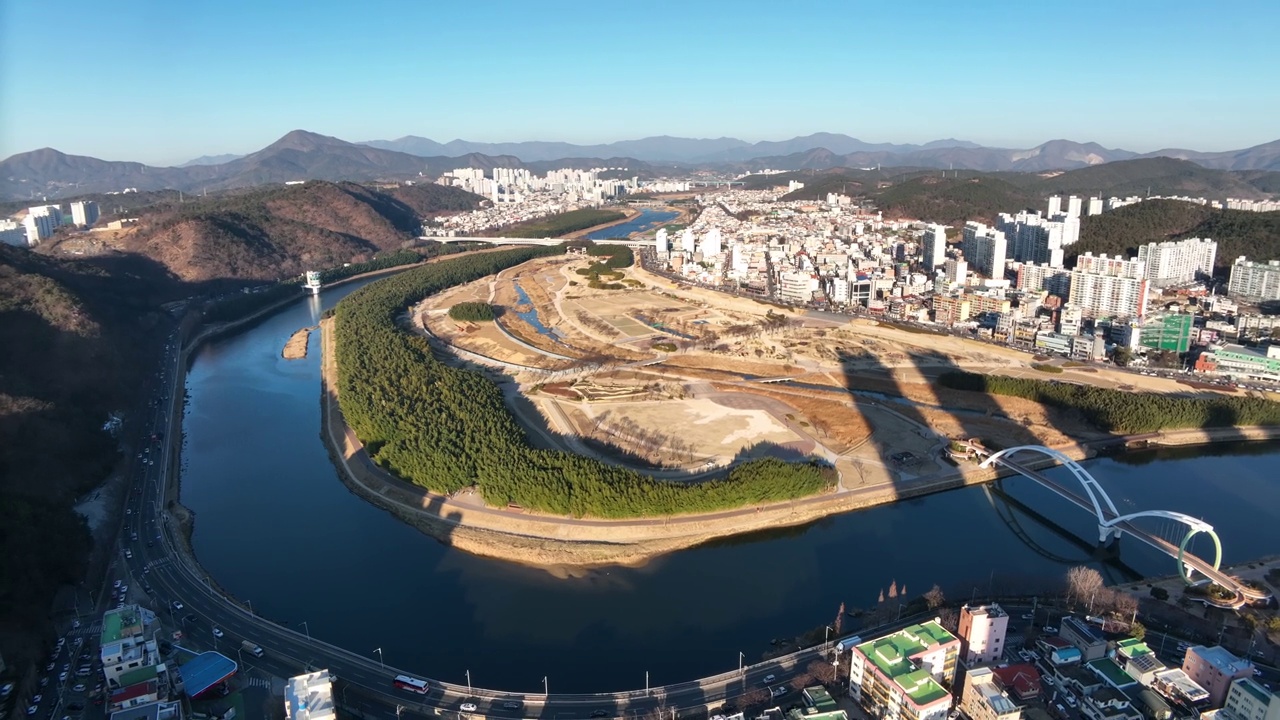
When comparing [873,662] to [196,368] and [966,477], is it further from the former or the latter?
[196,368]

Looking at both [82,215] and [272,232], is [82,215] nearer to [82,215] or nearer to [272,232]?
[82,215]

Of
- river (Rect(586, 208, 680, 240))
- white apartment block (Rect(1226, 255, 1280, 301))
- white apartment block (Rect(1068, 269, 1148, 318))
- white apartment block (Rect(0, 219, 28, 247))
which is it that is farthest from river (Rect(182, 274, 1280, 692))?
river (Rect(586, 208, 680, 240))

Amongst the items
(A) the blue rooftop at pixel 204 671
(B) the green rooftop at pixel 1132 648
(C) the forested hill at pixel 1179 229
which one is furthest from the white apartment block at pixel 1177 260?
(A) the blue rooftop at pixel 204 671

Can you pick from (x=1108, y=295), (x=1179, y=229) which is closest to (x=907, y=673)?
(x=1108, y=295)

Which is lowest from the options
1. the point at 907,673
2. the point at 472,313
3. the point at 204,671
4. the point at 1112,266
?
the point at 204,671

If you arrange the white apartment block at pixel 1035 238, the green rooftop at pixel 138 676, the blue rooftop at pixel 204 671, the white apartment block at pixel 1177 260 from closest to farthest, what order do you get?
the green rooftop at pixel 138 676 → the blue rooftop at pixel 204 671 → the white apartment block at pixel 1177 260 → the white apartment block at pixel 1035 238

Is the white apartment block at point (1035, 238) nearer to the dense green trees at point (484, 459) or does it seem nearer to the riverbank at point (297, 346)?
the dense green trees at point (484, 459)
